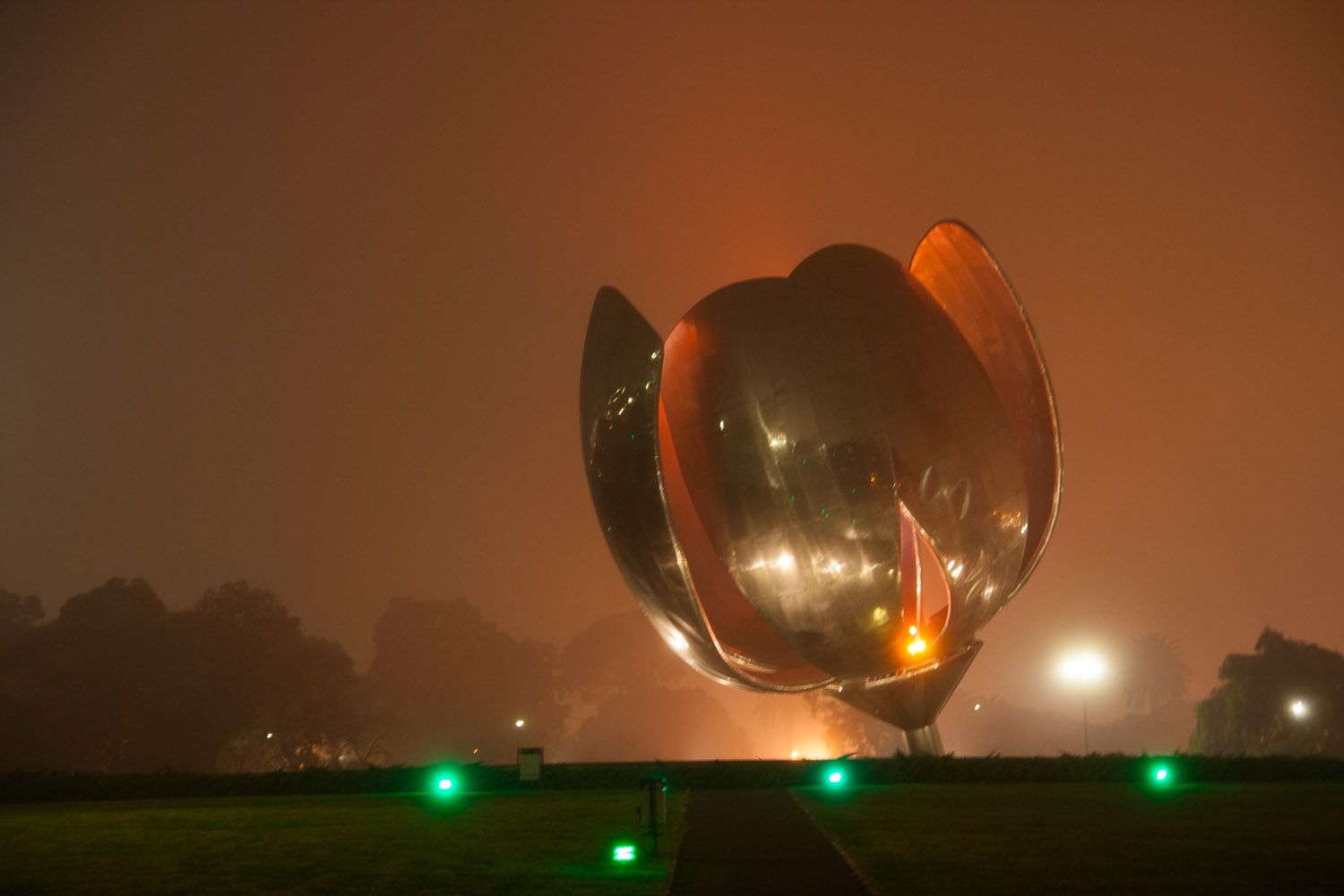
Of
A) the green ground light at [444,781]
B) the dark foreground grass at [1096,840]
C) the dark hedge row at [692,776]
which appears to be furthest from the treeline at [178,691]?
the dark foreground grass at [1096,840]

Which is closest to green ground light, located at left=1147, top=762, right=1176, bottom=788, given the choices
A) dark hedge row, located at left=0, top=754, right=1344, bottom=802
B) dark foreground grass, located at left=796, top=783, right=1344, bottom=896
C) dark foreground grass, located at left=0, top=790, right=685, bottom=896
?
dark hedge row, located at left=0, top=754, right=1344, bottom=802

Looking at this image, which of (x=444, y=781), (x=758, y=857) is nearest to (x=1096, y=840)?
(x=758, y=857)

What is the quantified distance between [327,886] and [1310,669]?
43599mm

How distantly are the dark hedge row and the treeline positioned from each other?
15366 millimetres

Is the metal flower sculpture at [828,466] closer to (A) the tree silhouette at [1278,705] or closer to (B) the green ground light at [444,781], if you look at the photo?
(B) the green ground light at [444,781]

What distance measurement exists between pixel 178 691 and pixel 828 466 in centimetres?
3332

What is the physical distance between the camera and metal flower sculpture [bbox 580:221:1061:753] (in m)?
14.2

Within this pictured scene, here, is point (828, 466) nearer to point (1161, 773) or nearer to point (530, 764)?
point (530, 764)

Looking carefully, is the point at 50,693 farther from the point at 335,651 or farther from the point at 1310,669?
the point at 1310,669

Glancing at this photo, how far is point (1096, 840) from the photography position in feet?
36.0

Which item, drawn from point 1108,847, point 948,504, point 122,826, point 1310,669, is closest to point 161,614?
point 122,826

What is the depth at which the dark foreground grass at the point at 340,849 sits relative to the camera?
9258mm

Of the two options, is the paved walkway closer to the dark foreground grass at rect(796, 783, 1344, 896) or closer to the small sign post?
the dark foreground grass at rect(796, 783, 1344, 896)

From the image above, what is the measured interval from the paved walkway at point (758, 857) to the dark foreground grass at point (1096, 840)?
290 millimetres
